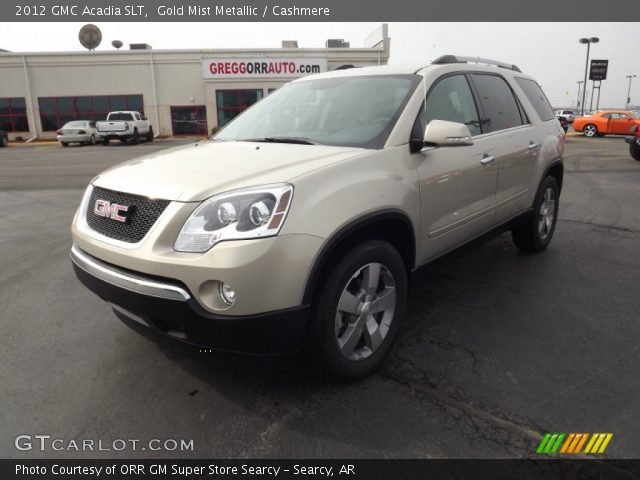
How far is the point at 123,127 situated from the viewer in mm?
26969

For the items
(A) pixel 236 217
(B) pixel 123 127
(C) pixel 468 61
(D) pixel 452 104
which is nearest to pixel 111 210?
(A) pixel 236 217

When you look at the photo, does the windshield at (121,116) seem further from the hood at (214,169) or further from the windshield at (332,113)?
the hood at (214,169)

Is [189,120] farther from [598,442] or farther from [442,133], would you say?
[598,442]

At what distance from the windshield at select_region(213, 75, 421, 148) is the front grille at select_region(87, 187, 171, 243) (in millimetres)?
1122

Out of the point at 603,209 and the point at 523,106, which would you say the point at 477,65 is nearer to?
the point at 523,106

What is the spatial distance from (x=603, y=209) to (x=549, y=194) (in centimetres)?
293

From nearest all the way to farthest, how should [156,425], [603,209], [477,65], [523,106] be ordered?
[156,425] < [477,65] < [523,106] < [603,209]

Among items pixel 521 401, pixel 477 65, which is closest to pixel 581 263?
pixel 477 65

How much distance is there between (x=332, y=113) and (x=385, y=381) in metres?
1.89

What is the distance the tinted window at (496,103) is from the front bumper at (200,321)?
8.36 ft

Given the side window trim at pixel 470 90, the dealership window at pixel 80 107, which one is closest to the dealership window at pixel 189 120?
the dealership window at pixel 80 107

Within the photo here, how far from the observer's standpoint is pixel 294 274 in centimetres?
231

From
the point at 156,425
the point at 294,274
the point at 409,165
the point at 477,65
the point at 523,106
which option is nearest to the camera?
the point at 294,274

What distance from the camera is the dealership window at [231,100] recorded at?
3347 cm
